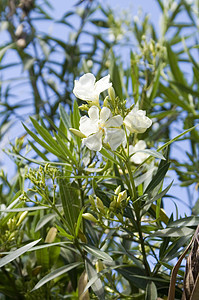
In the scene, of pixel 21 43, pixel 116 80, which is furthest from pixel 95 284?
pixel 21 43

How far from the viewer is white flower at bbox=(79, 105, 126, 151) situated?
679 millimetres

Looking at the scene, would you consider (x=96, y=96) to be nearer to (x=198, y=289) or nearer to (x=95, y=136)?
(x=95, y=136)

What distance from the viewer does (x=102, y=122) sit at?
68 centimetres

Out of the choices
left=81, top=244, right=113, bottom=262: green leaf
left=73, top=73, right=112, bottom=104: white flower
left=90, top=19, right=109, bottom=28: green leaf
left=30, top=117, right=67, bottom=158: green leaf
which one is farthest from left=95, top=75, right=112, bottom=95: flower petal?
left=90, top=19, right=109, bottom=28: green leaf

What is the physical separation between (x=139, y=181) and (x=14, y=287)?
1.23 ft

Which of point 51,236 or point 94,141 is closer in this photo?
point 94,141

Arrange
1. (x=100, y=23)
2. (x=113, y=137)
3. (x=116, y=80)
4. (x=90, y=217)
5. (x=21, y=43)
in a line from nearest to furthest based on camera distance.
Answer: (x=113, y=137) → (x=90, y=217) → (x=116, y=80) → (x=21, y=43) → (x=100, y=23)

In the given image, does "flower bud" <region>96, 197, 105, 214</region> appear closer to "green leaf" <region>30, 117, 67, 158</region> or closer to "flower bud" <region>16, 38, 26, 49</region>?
"green leaf" <region>30, 117, 67, 158</region>

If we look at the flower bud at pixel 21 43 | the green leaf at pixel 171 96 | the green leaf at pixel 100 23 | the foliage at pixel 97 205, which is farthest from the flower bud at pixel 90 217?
the green leaf at pixel 100 23

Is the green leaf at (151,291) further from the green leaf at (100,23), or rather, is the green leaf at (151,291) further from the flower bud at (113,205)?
the green leaf at (100,23)

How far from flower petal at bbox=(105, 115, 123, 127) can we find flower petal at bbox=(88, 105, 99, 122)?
24 mm

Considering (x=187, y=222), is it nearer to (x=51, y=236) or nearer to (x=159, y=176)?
→ (x=159, y=176)

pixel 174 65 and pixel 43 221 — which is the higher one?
pixel 174 65

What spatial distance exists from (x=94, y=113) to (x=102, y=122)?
0.10 ft
